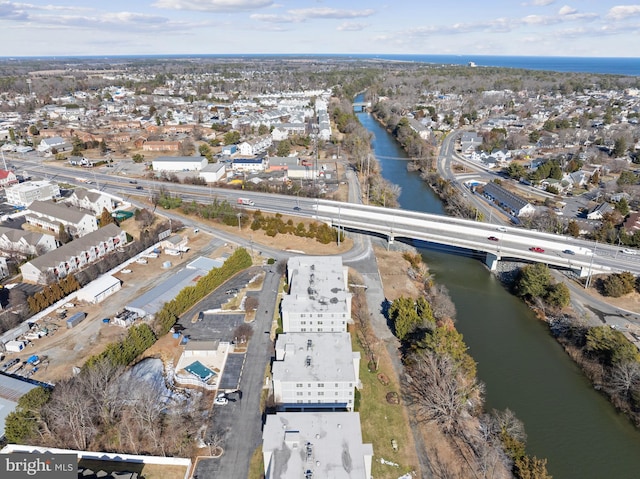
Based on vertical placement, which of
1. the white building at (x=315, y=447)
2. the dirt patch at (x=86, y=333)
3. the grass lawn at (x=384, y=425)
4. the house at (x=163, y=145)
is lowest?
the grass lawn at (x=384, y=425)

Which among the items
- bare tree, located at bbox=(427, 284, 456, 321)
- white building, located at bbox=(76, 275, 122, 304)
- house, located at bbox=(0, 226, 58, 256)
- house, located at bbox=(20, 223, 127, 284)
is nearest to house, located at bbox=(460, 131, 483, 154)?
bare tree, located at bbox=(427, 284, 456, 321)

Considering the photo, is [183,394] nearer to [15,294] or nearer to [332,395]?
[332,395]

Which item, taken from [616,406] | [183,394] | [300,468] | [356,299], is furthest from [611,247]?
→ [183,394]

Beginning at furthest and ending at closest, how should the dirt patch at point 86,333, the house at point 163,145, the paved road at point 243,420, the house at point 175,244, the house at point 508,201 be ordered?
1. the house at point 163,145
2. the house at point 508,201
3. the house at point 175,244
4. the dirt patch at point 86,333
5. the paved road at point 243,420

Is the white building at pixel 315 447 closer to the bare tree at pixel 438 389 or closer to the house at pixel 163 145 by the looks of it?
the bare tree at pixel 438 389

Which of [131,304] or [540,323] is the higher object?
[131,304]

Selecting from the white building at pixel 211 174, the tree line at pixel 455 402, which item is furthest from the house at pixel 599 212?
the white building at pixel 211 174

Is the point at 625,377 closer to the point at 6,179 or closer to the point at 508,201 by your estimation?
the point at 508,201
